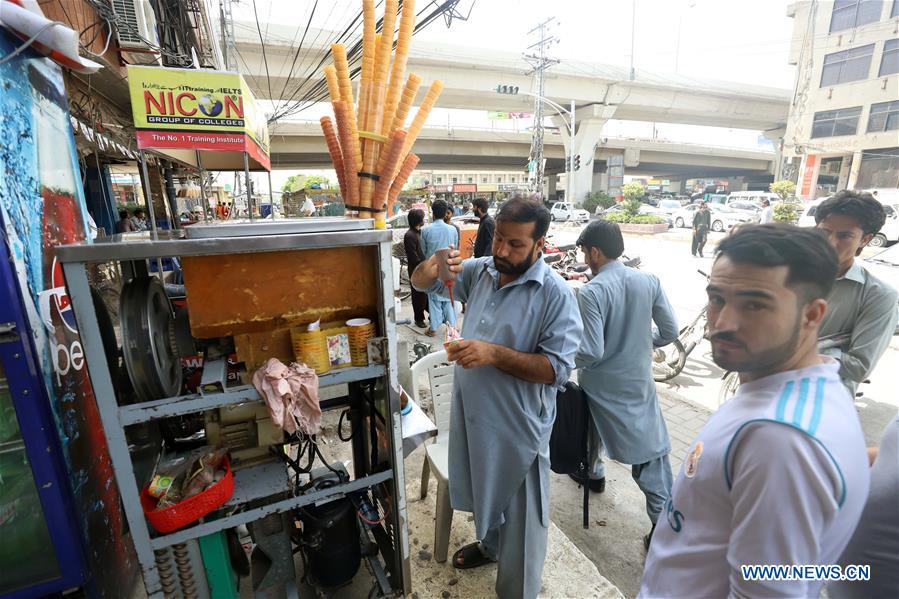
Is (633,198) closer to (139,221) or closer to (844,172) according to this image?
(844,172)

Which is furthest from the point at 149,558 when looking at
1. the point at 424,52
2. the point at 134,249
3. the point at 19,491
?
the point at 424,52

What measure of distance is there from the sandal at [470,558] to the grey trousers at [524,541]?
31cm

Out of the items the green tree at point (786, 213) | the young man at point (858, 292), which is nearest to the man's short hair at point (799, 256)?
the young man at point (858, 292)

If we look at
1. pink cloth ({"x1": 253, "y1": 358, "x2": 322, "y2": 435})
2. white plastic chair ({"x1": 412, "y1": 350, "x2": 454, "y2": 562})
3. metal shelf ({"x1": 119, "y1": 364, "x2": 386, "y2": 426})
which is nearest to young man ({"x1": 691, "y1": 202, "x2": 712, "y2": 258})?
white plastic chair ({"x1": 412, "y1": 350, "x2": 454, "y2": 562})

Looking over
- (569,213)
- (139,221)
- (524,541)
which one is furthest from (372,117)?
(569,213)

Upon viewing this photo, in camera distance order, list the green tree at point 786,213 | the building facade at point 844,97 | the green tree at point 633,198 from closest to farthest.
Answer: the green tree at point 786,213 → the building facade at point 844,97 → the green tree at point 633,198

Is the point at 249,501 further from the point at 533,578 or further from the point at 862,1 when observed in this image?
the point at 862,1

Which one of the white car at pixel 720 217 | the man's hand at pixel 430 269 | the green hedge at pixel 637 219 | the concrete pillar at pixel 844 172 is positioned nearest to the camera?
the man's hand at pixel 430 269

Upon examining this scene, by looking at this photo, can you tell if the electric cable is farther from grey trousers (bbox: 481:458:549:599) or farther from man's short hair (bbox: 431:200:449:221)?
man's short hair (bbox: 431:200:449:221)

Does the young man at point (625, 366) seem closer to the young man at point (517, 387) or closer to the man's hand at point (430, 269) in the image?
the young man at point (517, 387)

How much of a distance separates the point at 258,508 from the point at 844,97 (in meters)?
31.1

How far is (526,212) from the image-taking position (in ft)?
5.77

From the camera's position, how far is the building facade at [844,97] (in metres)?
19.1

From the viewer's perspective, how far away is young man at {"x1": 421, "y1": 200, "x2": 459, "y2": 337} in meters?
5.80
